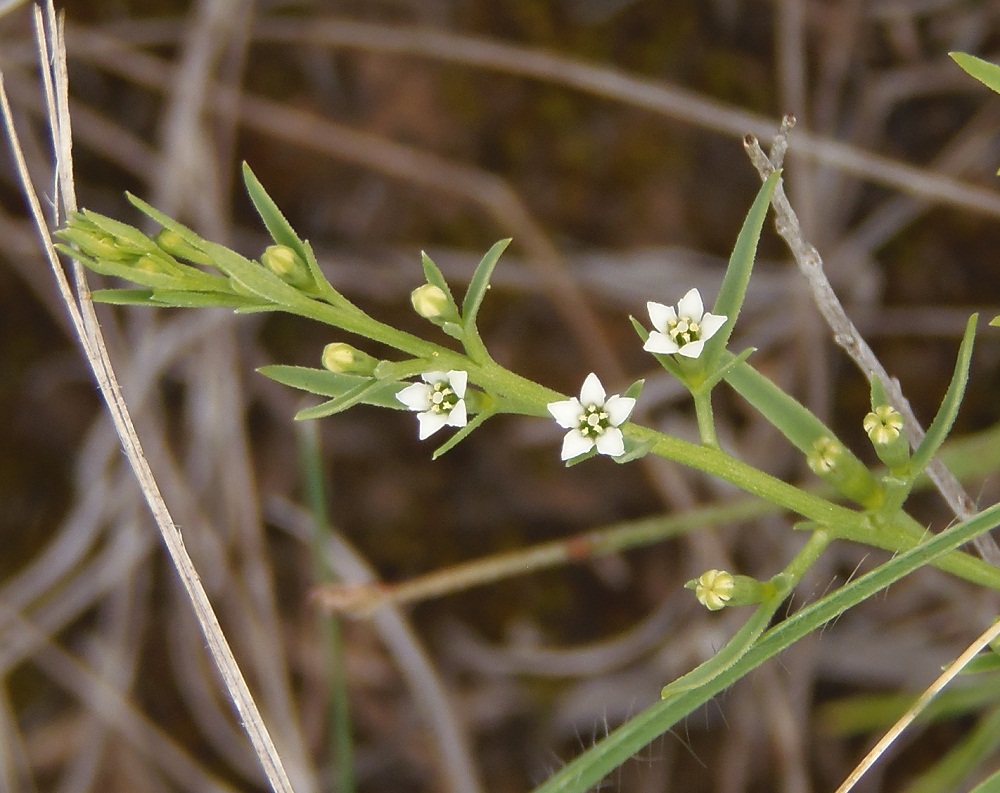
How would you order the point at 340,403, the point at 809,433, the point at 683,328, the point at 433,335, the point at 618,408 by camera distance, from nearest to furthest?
1. the point at 340,403
2. the point at 618,408
3. the point at 683,328
4. the point at 809,433
5. the point at 433,335

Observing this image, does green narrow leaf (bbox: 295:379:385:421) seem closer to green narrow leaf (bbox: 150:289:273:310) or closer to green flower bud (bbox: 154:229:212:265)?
green narrow leaf (bbox: 150:289:273:310)

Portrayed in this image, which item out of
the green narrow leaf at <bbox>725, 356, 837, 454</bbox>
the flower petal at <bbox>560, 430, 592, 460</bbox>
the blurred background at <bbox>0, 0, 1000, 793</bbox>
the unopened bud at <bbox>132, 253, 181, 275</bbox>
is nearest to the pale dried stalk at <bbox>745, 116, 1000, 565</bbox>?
the green narrow leaf at <bbox>725, 356, 837, 454</bbox>

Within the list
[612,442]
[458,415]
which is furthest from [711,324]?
[458,415]

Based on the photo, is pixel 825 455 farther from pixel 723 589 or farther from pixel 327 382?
pixel 327 382

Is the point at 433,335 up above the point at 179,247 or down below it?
above

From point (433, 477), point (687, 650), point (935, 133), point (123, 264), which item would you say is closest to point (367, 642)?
point (433, 477)

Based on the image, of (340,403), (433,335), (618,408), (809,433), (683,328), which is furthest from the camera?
(433,335)

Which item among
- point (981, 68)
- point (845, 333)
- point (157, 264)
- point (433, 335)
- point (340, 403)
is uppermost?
point (433, 335)
